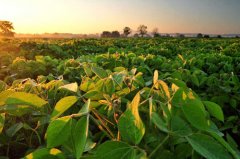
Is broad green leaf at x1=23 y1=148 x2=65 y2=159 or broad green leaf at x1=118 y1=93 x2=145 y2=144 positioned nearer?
broad green leaf at x1=118 y1=93 x2=145 y2=144

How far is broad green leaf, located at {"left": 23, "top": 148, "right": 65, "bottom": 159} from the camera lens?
2.99 feet

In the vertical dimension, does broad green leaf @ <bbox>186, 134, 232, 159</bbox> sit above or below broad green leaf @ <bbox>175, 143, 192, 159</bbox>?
above

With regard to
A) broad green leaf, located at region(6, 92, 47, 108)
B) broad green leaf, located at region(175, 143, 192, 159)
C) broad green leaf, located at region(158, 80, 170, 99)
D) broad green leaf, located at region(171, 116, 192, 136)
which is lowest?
broad green leaf, located at region(175, 143, 192, 159)

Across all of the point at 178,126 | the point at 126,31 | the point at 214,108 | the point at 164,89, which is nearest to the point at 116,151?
the point at 178,126

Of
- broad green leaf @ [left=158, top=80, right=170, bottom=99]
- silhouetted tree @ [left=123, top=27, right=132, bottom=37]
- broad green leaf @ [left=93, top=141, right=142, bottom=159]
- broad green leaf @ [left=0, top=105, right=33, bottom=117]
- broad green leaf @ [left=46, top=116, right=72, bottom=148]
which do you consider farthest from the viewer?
silhouetted tree @ [left=123, top=27, right=132, bottom=37]

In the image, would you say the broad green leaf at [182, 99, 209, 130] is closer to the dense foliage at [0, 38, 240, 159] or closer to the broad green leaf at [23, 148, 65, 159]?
the dense foliage at [0, 38, 240, 159]

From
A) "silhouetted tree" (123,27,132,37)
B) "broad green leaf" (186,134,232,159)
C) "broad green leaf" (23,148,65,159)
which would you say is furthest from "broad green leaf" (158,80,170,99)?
"silhouetted tree" (123,27,132,37)

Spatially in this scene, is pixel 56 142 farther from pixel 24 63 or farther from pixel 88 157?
pixel 24 63

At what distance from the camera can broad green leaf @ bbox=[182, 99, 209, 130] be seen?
2.91 ft

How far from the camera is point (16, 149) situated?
1379 mm

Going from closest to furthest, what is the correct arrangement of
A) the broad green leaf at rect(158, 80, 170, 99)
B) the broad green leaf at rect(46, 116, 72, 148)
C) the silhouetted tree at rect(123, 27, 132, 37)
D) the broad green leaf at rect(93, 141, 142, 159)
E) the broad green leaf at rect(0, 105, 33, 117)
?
the broad green leaf at rect(93, 141, 142, 159)
the broad green leaf at rect(46, 116, 72, 148)
the broad green leaf at rect(158, 80, 170, 99)
the broad green leaf at rect(0, 105, 33, 117)
the silhouetted tree at rect(123, 27, 132, 37)

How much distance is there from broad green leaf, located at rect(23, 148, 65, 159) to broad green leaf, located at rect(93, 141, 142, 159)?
0.18 m

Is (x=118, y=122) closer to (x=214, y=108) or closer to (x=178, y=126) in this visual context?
(x=178, y=126)

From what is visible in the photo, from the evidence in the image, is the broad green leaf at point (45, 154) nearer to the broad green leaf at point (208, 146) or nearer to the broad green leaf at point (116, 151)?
the broad green leaf at point (116, 151)
